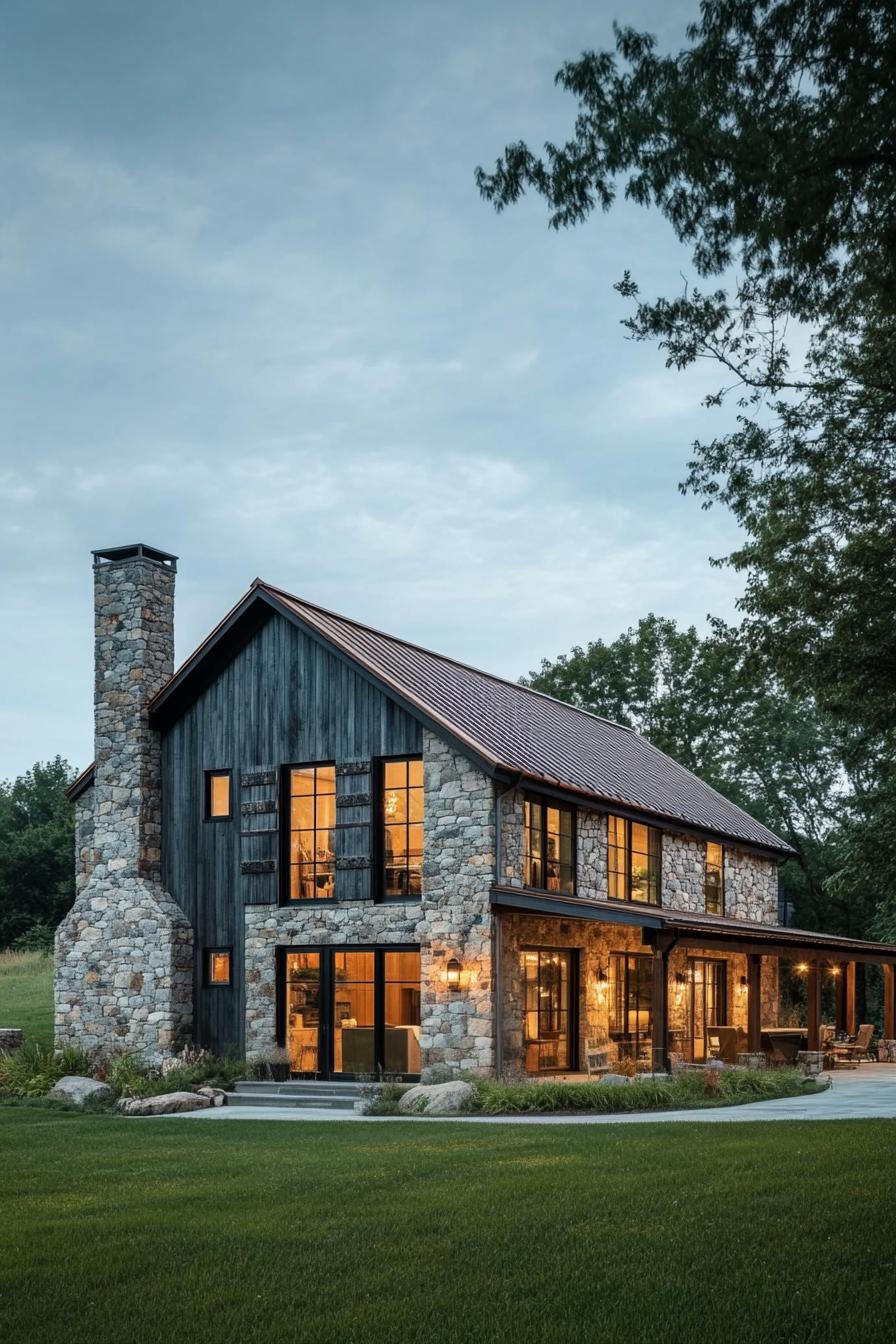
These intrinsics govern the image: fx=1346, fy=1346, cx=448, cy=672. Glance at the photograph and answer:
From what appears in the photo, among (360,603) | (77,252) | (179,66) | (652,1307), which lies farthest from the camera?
(360,603)

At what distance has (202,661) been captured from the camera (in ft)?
78.2

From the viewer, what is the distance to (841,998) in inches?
1262

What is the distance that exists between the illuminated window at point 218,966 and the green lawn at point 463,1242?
986cm

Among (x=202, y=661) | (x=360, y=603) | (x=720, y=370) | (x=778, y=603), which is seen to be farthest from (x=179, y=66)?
(x=360, y=603)

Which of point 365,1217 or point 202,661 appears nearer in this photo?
→ point 365,1217

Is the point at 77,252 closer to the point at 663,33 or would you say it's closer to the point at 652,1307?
the point at 663,33

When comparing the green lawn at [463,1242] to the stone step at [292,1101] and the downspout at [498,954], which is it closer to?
the stone step at [292,1101]

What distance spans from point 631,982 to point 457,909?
5.60 metres

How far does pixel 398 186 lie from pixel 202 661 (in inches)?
364

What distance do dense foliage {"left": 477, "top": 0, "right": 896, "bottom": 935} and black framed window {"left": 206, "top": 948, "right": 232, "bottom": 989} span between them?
12225 millimetres

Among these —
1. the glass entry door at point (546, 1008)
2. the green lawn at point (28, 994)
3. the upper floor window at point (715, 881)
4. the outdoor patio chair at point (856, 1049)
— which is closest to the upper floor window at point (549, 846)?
the glass entry door at point (546, 1008)

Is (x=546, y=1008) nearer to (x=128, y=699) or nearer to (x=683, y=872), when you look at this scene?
(x=683, y=872)

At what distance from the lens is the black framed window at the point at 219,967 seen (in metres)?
23.4

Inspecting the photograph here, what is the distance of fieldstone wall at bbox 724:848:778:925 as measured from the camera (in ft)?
99.3
